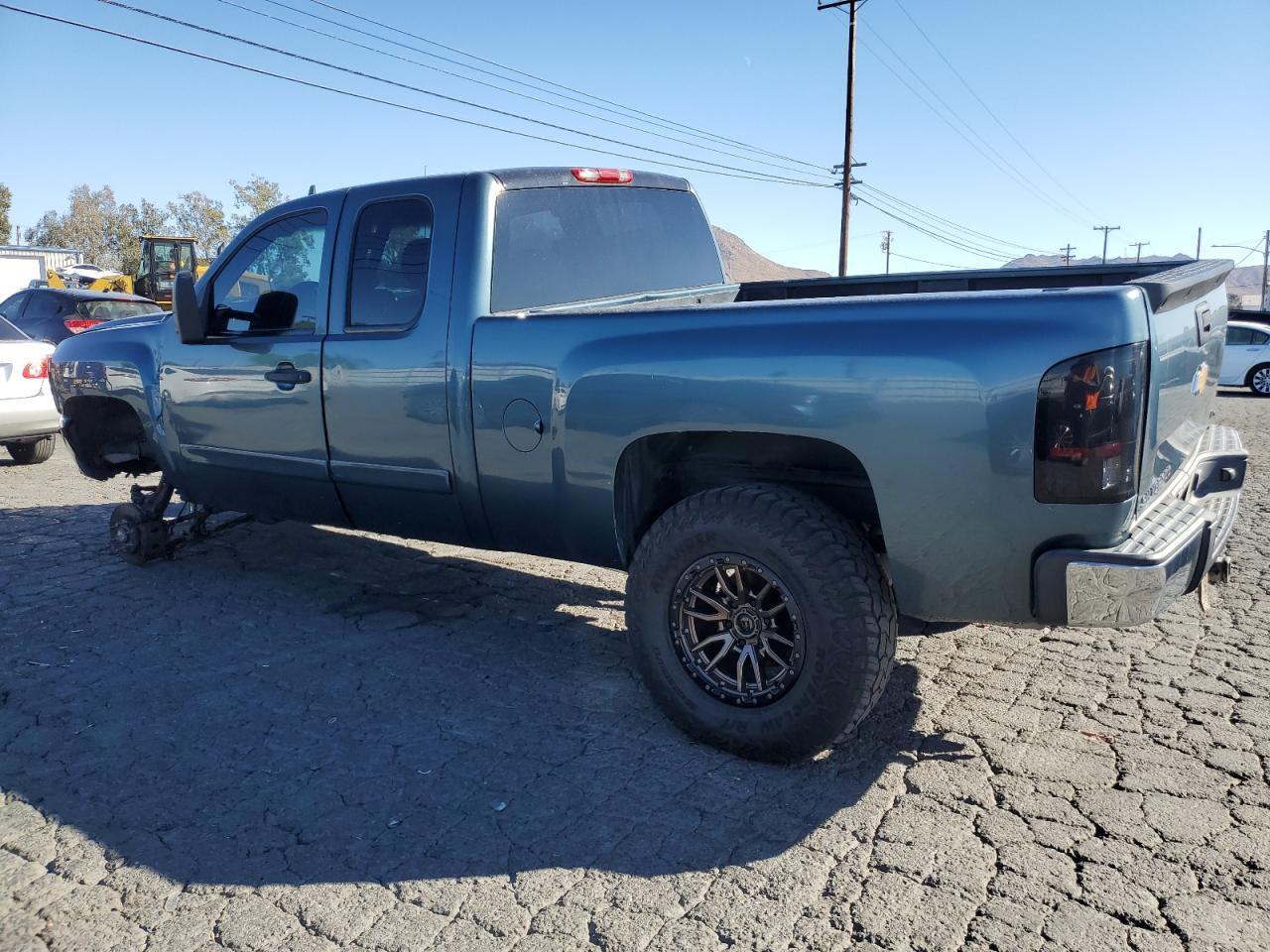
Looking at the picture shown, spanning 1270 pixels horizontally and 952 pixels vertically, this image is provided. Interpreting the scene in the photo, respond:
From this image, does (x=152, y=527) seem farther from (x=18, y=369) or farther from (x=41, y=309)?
(x=41, y=309)

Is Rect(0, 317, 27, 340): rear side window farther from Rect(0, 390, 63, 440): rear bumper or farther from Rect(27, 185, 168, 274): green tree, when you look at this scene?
Rect(27, 185, 168, 274): green tree

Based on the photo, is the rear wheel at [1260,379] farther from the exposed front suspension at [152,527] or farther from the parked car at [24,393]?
the parked car at [24,393]

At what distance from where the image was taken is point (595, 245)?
14.7ft

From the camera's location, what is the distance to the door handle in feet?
14.6

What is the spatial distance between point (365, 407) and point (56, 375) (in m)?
2.94

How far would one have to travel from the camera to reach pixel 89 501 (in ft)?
25.6

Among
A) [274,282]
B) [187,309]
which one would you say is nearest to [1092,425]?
[274,282]

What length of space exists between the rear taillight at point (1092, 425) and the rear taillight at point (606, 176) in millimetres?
2583

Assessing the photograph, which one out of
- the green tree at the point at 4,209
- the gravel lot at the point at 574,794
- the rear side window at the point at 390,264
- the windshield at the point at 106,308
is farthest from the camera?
the green tree at the point at 4,209

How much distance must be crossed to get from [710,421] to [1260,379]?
2163 cm

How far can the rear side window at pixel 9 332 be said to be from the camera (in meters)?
→ 9.02

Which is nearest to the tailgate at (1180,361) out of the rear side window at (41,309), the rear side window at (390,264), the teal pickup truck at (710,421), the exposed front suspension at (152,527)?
the teal pickup truck at (710,421)

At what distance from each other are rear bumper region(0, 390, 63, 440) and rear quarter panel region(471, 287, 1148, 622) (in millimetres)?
7197

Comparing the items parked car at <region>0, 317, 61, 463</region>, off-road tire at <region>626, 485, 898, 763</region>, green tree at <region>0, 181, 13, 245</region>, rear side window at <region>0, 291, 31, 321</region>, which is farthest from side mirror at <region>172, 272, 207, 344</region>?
green tree at <region>0, 181, 13, 245</region>
